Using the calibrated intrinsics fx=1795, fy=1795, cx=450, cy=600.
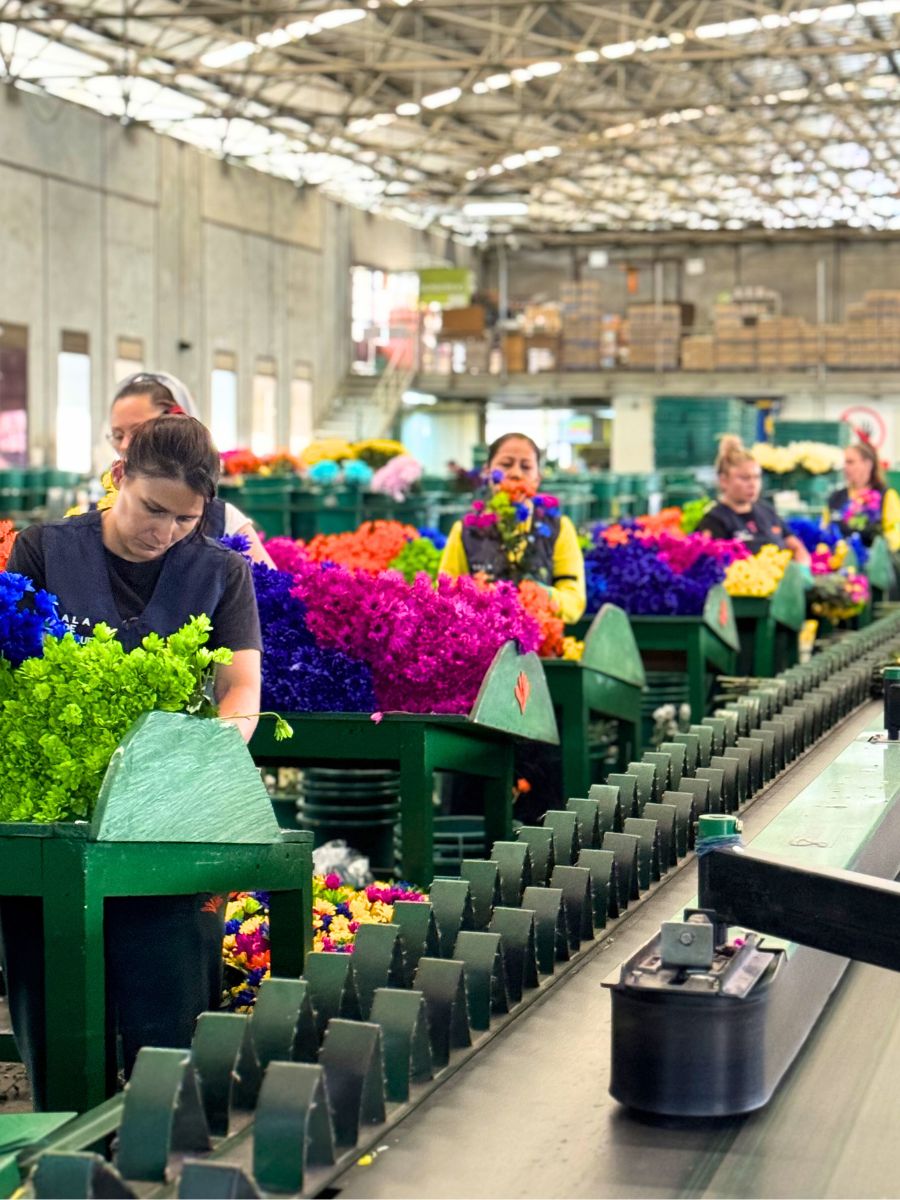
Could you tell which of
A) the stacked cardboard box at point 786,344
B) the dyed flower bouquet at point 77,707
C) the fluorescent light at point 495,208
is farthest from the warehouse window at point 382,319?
the dyed flower bouquet at point 77,707

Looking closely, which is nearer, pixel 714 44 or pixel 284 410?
pixel 714 44

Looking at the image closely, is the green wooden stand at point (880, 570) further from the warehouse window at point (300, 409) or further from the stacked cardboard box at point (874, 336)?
the stacked cardboard box at point (874, 336)

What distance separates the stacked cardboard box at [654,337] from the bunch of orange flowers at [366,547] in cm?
2317

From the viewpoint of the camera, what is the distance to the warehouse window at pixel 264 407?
2639 centimetres

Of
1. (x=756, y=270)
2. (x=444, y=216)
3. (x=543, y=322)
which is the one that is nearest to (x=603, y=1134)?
(x=543, y=322)

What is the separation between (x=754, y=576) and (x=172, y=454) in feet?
14.7

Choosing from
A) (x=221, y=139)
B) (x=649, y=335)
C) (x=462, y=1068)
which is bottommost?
(x=462, y=1068)

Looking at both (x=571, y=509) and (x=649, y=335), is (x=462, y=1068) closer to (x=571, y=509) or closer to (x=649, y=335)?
(x=571, y=509)

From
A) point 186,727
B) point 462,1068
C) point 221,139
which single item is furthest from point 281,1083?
point 221,139

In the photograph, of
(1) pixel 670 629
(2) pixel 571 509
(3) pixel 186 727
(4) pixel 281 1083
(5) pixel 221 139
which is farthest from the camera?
(5) pixel 221 139

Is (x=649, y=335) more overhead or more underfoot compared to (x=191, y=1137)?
more overhead

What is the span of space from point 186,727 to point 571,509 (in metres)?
11.1

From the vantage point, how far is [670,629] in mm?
6074

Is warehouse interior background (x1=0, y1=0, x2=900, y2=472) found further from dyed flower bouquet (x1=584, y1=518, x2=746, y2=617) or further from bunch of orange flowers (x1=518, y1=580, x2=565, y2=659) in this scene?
bunch of orange flowers (x1=518, y1=580, x2=565, y2=659)
